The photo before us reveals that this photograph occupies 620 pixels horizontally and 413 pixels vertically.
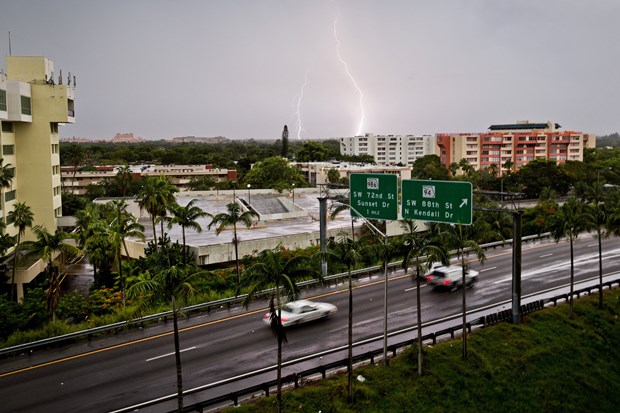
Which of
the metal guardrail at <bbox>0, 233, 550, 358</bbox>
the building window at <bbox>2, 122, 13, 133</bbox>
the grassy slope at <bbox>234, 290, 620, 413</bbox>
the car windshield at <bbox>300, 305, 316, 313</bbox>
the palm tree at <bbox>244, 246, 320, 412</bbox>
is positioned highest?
the building window at <bbox>2, 122, 13, 133</bbox>

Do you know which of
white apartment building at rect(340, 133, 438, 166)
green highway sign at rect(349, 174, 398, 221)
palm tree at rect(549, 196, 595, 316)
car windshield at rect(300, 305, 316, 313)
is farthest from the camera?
white apartment building at rect(340, 133, 438, 166)

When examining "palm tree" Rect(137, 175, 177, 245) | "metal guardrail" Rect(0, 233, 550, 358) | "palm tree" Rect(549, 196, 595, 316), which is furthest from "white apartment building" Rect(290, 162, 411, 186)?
"palm tree" Rect(549, 196, 595, 316)

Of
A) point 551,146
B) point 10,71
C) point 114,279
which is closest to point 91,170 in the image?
point 10,71

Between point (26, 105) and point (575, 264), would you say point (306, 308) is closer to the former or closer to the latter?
point (575, 264)

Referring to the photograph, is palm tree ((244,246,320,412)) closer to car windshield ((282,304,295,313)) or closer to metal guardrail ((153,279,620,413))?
metal guardrail ((153,279,620,413))

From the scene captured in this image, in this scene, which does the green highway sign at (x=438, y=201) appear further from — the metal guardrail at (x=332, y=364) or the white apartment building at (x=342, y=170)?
the white apartment building at (x=342, y=170)

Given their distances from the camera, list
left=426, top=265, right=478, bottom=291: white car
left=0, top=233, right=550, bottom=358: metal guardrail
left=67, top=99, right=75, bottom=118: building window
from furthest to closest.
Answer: left=67, top=99, right=75, bottom=118: building window < left=426, top=265, right=478, bottom=291: white car < left=0, top=233, right=550, bottom=358: metal guardrail

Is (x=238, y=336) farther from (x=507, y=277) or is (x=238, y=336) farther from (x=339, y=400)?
(x=507, y=277)

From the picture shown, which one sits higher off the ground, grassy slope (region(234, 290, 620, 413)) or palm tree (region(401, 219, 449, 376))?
palm tree (region(401, 219, 449, 376))

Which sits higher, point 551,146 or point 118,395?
point 551,146
